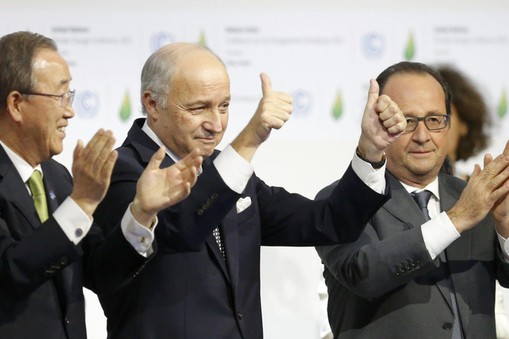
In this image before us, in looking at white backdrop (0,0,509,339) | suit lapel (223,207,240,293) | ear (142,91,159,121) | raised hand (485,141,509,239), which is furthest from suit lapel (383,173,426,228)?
white backdrop (0,0,509,339)

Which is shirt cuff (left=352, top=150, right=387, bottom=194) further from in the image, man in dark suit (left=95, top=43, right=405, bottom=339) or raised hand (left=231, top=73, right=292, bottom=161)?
raised hand (left=231, top=73, right=292, bottom=161)

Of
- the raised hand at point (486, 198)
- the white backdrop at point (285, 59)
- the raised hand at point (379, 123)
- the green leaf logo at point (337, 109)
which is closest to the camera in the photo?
the raised hand at point (379, 123)

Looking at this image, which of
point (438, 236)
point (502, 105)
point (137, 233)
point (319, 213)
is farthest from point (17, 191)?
point (502, 105)

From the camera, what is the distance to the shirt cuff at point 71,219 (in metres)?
2.66

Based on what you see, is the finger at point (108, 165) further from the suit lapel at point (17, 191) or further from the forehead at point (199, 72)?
the forehead at point (199, 72)

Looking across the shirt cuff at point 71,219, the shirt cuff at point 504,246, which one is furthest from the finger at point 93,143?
the shirt cuff at point 504,246

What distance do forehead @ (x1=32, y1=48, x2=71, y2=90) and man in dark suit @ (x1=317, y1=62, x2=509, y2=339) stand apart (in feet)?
3.15

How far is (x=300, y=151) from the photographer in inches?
188

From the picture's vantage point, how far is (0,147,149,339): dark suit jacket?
104 inches

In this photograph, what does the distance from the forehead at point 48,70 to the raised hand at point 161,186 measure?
36 cm

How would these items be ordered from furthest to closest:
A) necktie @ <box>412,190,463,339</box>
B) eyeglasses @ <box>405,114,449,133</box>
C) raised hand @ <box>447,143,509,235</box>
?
1. eyeglasses @ <box>405,114,449,133</box>
2. necktie @ <box>412,190,463,339</box>
3. raised hand @ <box>447,143,509,235</box>

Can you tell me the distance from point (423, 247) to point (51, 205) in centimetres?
106

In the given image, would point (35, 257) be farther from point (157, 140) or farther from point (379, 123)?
point (379, 123)

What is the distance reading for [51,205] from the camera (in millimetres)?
2871
